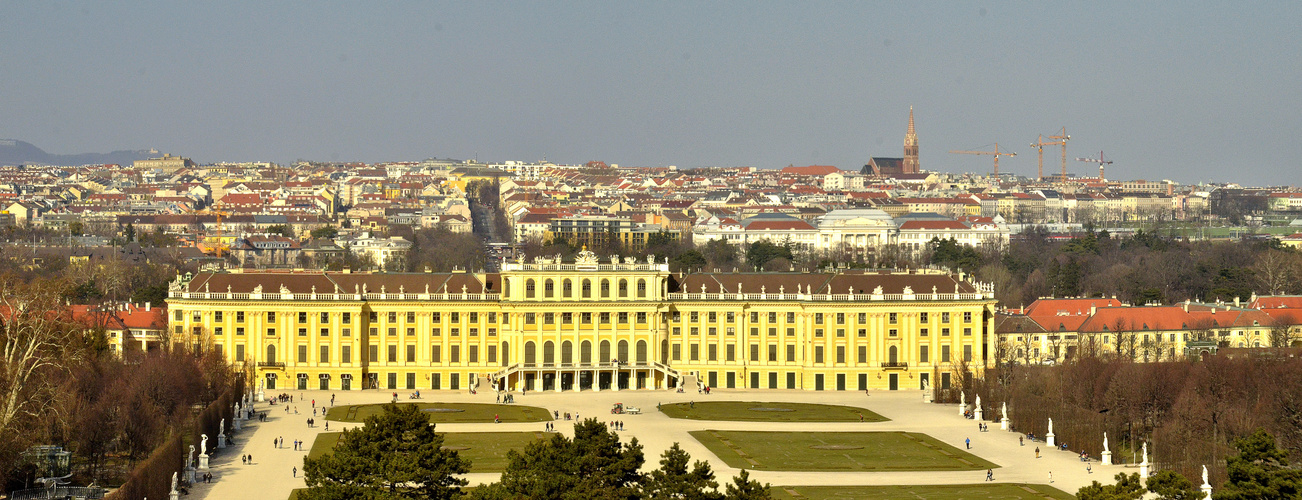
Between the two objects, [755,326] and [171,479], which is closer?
[171,479]

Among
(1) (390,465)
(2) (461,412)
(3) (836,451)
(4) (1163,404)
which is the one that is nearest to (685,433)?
(3) (836,451)

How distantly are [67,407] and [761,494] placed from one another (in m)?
23.1

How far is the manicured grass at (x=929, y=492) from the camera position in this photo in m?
55.7

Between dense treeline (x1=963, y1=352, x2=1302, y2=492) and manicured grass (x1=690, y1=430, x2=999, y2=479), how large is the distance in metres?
4.29

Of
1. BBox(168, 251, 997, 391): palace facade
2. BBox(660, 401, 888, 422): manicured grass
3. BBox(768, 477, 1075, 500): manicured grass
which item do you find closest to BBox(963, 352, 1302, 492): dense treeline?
BBox(768, 477, 1075, 500): manicured grass

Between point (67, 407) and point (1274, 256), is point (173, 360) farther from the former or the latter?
point (1274, 256)

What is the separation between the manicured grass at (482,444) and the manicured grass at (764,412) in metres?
8.54

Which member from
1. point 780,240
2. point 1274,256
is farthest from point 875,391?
point 780,240

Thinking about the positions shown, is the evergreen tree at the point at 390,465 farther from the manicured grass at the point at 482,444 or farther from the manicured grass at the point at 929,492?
the manicured grass at the point at 482,444

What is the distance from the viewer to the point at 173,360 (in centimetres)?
7225

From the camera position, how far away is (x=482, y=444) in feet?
216

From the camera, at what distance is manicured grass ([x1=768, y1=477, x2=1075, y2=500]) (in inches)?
2194

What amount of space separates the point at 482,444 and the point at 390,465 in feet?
63.7

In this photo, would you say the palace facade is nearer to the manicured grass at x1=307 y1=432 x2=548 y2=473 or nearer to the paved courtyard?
the paved courtyard
